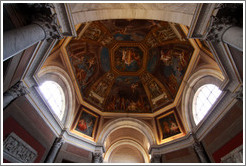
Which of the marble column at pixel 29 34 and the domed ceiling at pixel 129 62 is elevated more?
the domed ceiling at pixel 129 62

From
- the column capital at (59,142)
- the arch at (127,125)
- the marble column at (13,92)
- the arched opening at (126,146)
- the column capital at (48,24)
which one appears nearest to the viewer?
the column capital at (48,24)

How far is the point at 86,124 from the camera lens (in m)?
11.7

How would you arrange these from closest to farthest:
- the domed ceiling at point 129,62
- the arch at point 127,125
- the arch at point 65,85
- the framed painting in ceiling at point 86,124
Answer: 1. the arch at point 65,85
2. the domed ceiling at point 129,62
3. the framed painting in ceiling at point 86,124
4. the arch at point 127,125

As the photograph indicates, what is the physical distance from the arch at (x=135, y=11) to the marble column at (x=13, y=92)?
359cm

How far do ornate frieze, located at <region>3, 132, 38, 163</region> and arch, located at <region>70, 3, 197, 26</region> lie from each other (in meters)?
5.53

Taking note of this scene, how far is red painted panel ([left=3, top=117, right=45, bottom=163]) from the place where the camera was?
5580mm

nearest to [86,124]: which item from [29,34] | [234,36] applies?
[29,34]

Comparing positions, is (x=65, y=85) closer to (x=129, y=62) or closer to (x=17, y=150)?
(x=17, y=150)

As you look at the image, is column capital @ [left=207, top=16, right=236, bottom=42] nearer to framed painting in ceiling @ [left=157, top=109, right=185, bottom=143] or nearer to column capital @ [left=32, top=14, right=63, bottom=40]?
column capital @ [left=32, top=14, right=63, bottom=40]

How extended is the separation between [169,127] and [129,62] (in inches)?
267

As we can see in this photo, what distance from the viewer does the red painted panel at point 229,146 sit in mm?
5922

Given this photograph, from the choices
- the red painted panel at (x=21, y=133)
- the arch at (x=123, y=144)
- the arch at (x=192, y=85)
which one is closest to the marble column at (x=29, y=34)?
the red painted panel at (x=21, y=133)

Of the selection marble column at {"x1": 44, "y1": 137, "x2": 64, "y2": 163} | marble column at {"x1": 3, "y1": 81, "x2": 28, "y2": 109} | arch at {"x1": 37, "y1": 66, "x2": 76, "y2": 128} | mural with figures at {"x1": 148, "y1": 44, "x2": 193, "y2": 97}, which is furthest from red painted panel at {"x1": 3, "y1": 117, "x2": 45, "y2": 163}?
mural with figures at {"x1": 148, "y1": 44, "x2": 193, "y2": 97}

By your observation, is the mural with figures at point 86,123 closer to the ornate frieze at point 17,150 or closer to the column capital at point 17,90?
the ornate frieze at point 17,150
